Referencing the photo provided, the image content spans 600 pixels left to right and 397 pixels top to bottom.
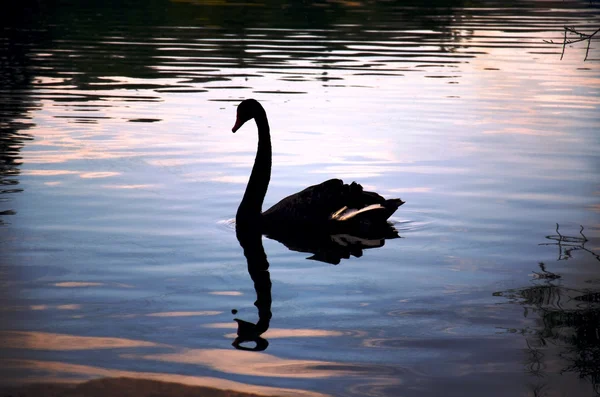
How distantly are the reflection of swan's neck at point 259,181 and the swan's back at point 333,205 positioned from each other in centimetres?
42

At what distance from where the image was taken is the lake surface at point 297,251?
18.4 ft

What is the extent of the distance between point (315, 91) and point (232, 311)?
14426 millimetres

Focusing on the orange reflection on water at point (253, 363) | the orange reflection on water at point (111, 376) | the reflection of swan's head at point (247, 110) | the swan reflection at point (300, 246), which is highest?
the reflection of swan's head at point (247, 110)

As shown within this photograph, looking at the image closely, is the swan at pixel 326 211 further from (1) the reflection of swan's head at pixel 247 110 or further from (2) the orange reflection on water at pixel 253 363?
(2) the orange reflection on water at pixel 253 363

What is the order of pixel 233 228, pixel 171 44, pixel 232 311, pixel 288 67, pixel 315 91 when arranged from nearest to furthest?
pixel 232 311
pixel 233 228
pixel 315 91
pixel 288 67
pixel 171 44

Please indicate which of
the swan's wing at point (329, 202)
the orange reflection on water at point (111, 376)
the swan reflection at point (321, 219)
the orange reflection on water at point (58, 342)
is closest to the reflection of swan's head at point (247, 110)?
the swan reflection at point (321, 219)

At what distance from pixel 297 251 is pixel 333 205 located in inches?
36.0

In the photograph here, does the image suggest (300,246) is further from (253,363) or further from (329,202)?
→ (253,363)

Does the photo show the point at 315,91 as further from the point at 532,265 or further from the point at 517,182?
the point at 532,265

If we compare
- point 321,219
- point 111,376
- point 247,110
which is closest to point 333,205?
point 321,219

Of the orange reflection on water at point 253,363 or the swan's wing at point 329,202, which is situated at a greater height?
the swan's wing at point 329,202

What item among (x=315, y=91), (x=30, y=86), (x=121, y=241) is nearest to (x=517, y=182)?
(x=121, y=241)

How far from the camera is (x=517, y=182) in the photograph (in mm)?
11672

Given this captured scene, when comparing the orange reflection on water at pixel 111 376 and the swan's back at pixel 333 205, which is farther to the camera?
the swan's back at pixel 333 205
